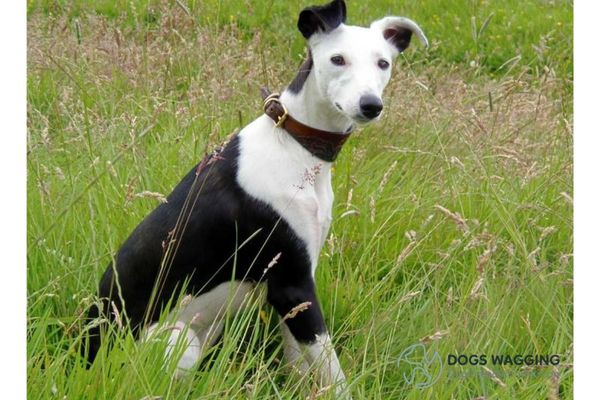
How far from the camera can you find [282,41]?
5.27 metres

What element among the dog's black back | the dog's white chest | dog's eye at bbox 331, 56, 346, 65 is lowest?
the dog's black back

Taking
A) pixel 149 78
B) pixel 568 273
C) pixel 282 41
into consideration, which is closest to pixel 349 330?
pixel 568 273

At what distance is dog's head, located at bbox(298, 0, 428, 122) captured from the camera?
2598 millimetres

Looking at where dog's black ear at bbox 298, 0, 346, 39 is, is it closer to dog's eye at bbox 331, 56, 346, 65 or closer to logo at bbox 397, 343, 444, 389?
dog's eye at bbox 331, 56, 346, 65

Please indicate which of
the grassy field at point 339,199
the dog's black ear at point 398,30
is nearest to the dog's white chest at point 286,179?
the grassy field at point 339,199

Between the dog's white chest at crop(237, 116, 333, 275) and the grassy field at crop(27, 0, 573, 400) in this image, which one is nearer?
the grassy field at crop(27, 0, 573, 400)

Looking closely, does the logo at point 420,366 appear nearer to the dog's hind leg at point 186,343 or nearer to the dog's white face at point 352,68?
the dog's hind leg at point 186,343

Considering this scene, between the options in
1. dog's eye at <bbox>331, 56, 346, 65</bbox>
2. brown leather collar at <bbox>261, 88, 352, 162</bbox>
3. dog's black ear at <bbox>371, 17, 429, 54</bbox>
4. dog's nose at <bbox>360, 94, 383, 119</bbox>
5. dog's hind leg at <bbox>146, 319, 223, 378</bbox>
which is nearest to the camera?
dog's hind leg at <bbox>146, 319, 223, 378</bbox>

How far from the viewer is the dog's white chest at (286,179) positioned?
9.04 ft

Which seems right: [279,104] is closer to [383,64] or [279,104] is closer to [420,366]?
[383,64]

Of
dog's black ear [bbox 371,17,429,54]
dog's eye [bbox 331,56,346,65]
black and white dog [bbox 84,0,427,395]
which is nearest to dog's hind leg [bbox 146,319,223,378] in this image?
black and white dog [bbox 84,0,427,395]

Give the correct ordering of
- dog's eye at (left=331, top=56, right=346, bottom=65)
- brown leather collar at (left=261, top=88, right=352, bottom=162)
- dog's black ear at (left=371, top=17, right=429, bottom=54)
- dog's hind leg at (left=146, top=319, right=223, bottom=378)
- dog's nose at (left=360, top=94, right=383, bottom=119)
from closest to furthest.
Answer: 1. dog's hind leg at (left=146, top=319, right=223, bottom=378)
2. dog's nose at (left=360, top=94, right=383, bottom=119)
3. dog's eye at (left=331, top=56, right=346, bottom=65)
4. brown leather collar at (left=261, top=88, right=352, bottom=162)
5. dog's black ear at (left=371, top=17, right=429, bottom=54)

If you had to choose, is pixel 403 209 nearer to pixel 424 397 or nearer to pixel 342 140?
pixel 342 140

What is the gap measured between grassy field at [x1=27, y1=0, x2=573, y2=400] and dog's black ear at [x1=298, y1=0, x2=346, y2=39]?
1.81 feet
